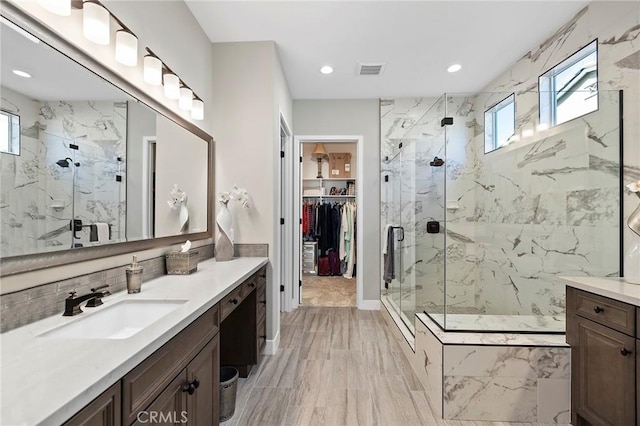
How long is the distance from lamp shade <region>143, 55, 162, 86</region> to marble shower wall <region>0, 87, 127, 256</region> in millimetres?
275

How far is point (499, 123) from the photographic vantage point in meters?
3.16

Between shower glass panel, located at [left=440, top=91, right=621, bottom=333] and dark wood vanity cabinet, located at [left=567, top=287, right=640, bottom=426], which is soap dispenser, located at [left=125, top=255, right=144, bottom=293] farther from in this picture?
dark wood vanity cabinet, located at [left=567, top=287, right=640, bottom=426]

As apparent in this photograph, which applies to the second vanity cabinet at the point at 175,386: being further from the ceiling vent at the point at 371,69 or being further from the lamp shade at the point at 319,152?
the lamp shade at the point at 319,152

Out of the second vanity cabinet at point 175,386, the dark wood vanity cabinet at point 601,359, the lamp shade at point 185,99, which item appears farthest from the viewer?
the lamp shade at point 185,99

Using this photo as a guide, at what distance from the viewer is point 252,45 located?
102 inches

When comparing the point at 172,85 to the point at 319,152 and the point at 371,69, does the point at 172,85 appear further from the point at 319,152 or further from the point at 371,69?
the point at 319,152

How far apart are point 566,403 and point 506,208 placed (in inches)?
69.3

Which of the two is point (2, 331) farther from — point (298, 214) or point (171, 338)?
point (298, 214)

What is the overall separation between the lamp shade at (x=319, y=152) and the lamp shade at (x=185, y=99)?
3.68 m

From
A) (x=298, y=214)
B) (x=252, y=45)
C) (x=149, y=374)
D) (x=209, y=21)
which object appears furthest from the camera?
(x=298, y=214)

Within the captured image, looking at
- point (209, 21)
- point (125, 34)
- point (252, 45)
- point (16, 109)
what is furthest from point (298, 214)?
point (16, 109)

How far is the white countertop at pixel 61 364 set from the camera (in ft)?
1.81

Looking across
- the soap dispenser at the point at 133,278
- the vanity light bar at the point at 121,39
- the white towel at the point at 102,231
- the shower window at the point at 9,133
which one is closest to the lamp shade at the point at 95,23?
the vanity light bar at the point at 121,39

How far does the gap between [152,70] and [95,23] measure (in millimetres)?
421
